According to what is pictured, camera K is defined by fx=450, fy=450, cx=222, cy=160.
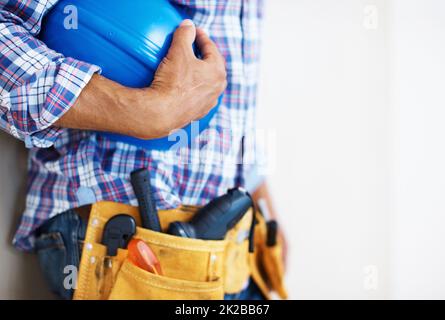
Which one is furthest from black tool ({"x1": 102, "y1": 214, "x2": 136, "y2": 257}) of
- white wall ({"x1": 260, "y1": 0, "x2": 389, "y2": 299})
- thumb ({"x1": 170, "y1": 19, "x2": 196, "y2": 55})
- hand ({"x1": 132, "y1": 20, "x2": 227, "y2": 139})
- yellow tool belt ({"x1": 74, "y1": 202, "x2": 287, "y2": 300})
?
white wall ({"x1": 260, "y1": 0, "x2": 389, "y2": 299})

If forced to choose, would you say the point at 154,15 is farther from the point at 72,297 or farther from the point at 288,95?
the point at 288,95

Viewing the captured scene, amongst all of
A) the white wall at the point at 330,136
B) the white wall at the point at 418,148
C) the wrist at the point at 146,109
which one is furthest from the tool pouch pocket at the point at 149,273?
the white wall at the point at 418,148

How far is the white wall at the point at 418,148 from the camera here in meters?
1.28

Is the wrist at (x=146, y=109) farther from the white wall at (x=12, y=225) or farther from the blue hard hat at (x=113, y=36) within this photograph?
the white wall at (x=12, y=225)

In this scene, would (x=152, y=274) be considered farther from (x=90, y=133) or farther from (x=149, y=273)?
(x=90, y=133)

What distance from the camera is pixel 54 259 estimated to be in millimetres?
886

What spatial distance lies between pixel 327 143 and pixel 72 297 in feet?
2.93

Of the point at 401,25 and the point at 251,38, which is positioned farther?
the point at 401,25

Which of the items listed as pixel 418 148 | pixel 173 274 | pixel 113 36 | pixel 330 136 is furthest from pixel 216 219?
pixel 418 148

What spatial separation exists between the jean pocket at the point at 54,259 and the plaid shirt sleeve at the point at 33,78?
10.9 inches

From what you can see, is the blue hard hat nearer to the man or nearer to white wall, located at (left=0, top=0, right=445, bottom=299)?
the man

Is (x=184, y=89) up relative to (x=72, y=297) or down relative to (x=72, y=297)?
up
